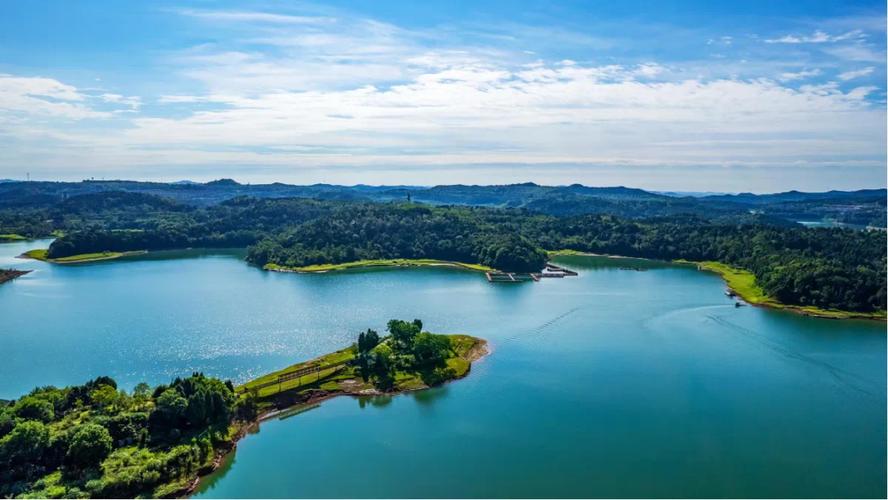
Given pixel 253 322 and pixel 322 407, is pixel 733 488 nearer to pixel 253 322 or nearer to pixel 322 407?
pixel 322 407

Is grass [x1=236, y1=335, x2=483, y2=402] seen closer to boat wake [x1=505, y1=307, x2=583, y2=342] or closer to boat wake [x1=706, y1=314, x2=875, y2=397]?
boat wake [x1=505, y1=307, x2=583, y2=342]

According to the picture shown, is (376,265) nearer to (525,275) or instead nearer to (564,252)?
(525,275)

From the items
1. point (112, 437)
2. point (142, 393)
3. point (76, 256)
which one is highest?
point (76, 256)

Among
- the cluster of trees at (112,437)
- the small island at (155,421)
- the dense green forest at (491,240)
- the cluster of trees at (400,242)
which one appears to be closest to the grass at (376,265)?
the cluster of trees at (400,242)

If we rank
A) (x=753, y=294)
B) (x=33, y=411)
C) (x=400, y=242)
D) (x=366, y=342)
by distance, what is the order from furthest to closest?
(x=400, y=242) → (x=753, y=294) → (x=366, y=342) → (x=33, y=411)

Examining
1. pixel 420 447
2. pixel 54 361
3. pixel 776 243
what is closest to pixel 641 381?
pixel 420 447

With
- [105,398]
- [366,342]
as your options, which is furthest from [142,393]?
[366,342]
